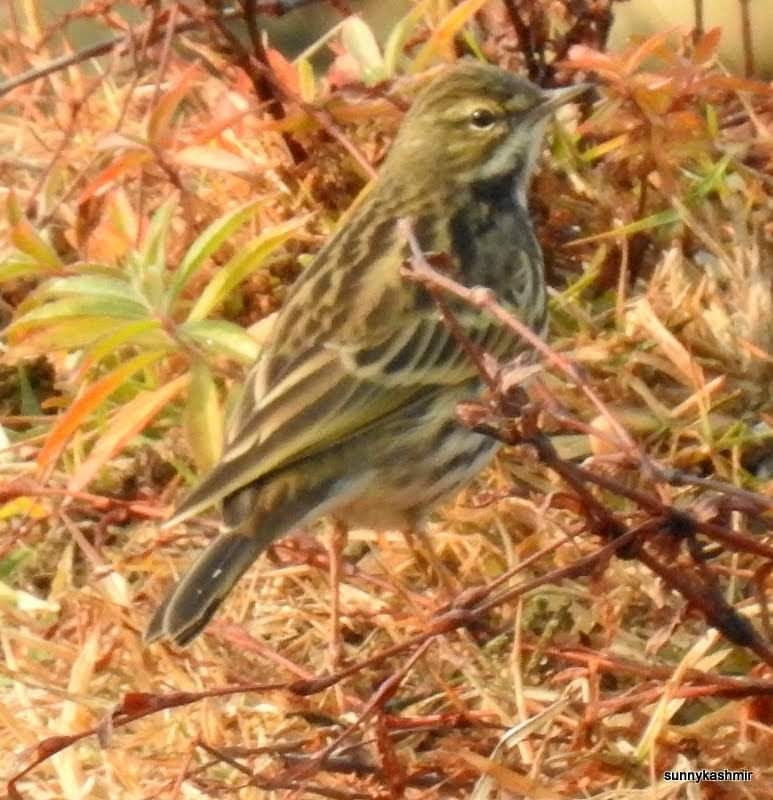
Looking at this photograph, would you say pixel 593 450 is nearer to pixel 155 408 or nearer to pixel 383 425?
pixel 383 425

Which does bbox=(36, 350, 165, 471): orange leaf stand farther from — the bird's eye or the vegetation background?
the bird's eye

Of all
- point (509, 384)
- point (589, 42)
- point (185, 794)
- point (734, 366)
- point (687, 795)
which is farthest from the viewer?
point (589, 42)

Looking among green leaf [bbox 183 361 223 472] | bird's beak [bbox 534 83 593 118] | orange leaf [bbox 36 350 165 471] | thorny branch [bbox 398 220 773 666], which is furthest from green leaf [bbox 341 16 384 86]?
thorny branch [bbox 398 220 773 666]

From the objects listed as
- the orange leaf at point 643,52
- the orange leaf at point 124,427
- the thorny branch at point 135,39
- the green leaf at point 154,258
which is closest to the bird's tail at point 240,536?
the orange leaf at point 124,427

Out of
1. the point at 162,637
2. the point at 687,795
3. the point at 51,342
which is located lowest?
the point at 687,795

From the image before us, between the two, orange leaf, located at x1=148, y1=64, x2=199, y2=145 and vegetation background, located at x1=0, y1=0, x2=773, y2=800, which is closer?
vegetation background, located at x1=0, y1=0, x2=773, y2=800

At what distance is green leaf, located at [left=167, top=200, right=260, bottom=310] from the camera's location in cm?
414

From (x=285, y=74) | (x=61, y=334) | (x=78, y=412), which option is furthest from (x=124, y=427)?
(x=285, y=74)

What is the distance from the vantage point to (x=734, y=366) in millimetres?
4242

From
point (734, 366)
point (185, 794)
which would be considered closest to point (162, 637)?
point (185, 794)

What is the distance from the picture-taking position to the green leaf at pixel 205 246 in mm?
4141

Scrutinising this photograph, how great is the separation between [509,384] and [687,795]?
86 centimetres

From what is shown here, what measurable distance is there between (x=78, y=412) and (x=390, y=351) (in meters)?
0.58

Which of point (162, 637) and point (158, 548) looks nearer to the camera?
point (162, 637)
